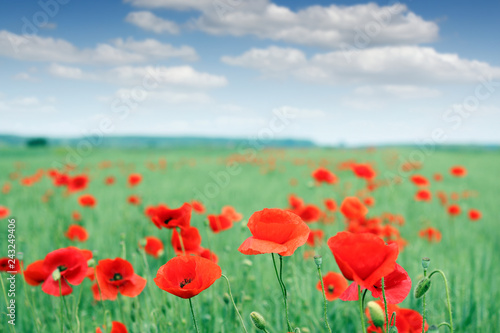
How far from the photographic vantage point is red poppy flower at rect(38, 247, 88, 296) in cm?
107

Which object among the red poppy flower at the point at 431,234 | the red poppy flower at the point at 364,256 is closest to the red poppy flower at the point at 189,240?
the red poppy flower at the point at 364,256

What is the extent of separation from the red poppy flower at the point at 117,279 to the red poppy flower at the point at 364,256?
0.68 metres

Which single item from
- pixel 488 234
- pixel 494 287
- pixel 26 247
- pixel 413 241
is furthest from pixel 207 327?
pixel 488 234

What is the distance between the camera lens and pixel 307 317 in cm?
155

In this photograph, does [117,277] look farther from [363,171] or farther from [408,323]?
[363,171]

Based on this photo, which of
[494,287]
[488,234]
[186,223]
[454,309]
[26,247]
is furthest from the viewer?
[488,234]

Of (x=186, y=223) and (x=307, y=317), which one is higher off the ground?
(x=186, y=223)

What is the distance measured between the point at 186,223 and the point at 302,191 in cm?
526

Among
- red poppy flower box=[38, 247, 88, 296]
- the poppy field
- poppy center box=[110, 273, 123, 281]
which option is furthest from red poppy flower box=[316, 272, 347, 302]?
red poppy flower box=[38, 247, 88, 296]

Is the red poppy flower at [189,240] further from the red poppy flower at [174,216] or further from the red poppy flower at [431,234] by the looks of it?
the red poppy flower at [431,234]

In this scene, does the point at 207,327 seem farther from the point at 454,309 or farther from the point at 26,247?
the point at 26,247

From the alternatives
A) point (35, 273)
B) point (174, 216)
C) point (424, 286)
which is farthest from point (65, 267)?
point (424, 286)

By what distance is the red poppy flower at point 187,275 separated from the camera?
81cm

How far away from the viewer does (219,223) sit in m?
1.64
